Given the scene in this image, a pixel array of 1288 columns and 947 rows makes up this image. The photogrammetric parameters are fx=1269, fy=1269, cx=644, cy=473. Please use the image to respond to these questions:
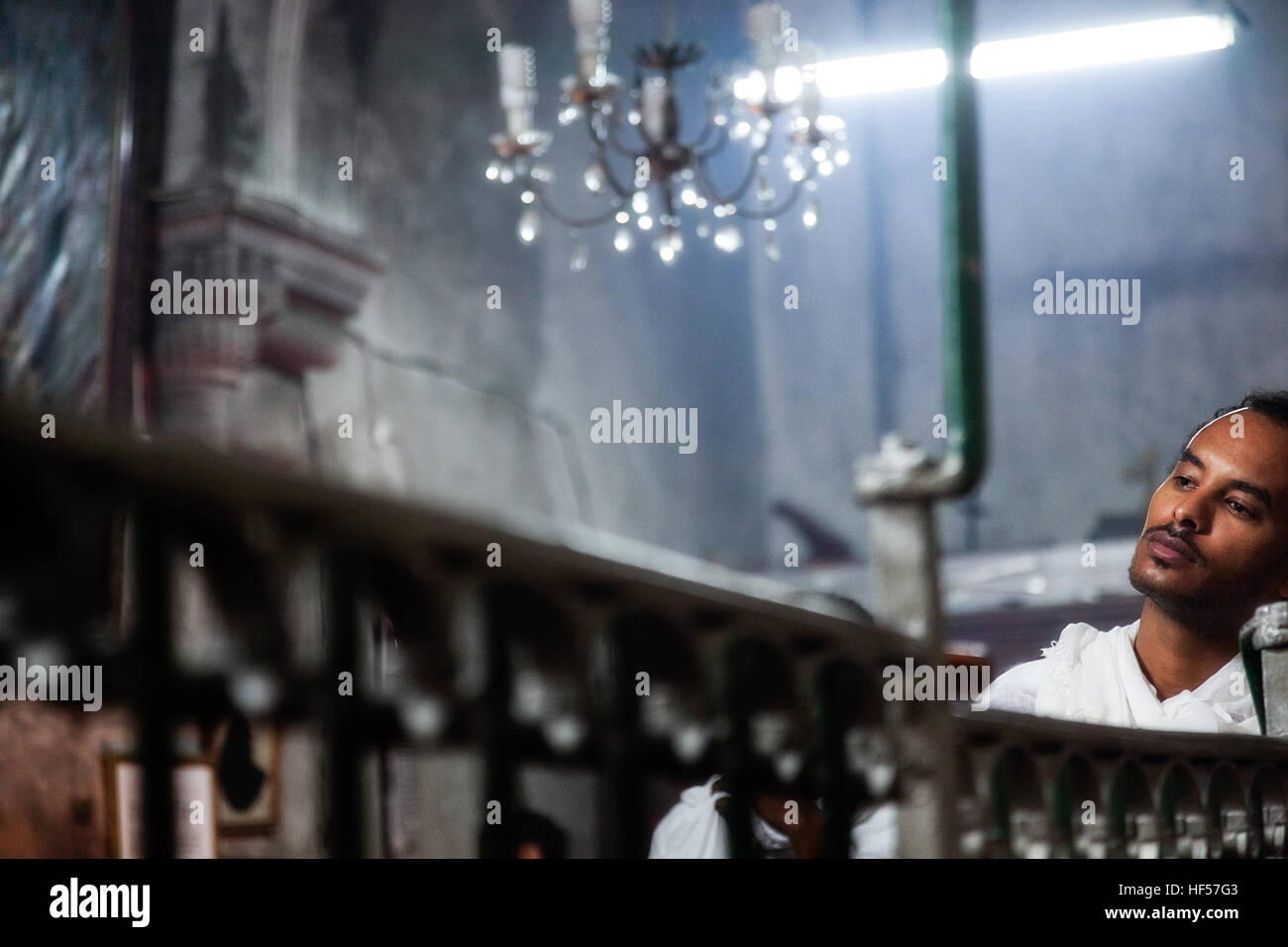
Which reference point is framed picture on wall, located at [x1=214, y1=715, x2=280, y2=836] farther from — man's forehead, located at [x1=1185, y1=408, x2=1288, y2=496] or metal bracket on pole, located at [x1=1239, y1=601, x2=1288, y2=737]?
man's forehead, located at [x1=1185, y1=408, x2=1288, y2=496]

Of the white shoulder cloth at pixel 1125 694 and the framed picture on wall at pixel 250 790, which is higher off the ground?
the white shoulder cloth at pixel 1125 694

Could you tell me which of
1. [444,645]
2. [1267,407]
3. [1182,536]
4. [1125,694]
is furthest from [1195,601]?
[444,645]

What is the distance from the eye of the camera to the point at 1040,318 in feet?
23.1

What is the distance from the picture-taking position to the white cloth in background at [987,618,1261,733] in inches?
121

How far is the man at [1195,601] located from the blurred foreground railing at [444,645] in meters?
1.87

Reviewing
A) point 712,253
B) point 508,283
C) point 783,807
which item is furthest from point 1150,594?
point 712,253

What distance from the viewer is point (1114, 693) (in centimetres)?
312

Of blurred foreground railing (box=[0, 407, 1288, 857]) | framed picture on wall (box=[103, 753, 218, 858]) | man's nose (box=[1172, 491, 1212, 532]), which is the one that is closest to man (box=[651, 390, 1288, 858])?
man's nose (box=[1172, 491, 1212, 532])

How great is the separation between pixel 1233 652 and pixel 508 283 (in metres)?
4.51

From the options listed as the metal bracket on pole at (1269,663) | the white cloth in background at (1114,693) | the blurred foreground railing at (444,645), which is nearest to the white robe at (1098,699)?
the white cloth in background at (1114,693)

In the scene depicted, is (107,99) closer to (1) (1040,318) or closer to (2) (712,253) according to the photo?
(2) (712,253)

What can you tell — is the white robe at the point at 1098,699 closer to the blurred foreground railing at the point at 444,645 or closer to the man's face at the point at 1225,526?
the man's face at the point at 1225,526

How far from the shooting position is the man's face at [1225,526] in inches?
135
